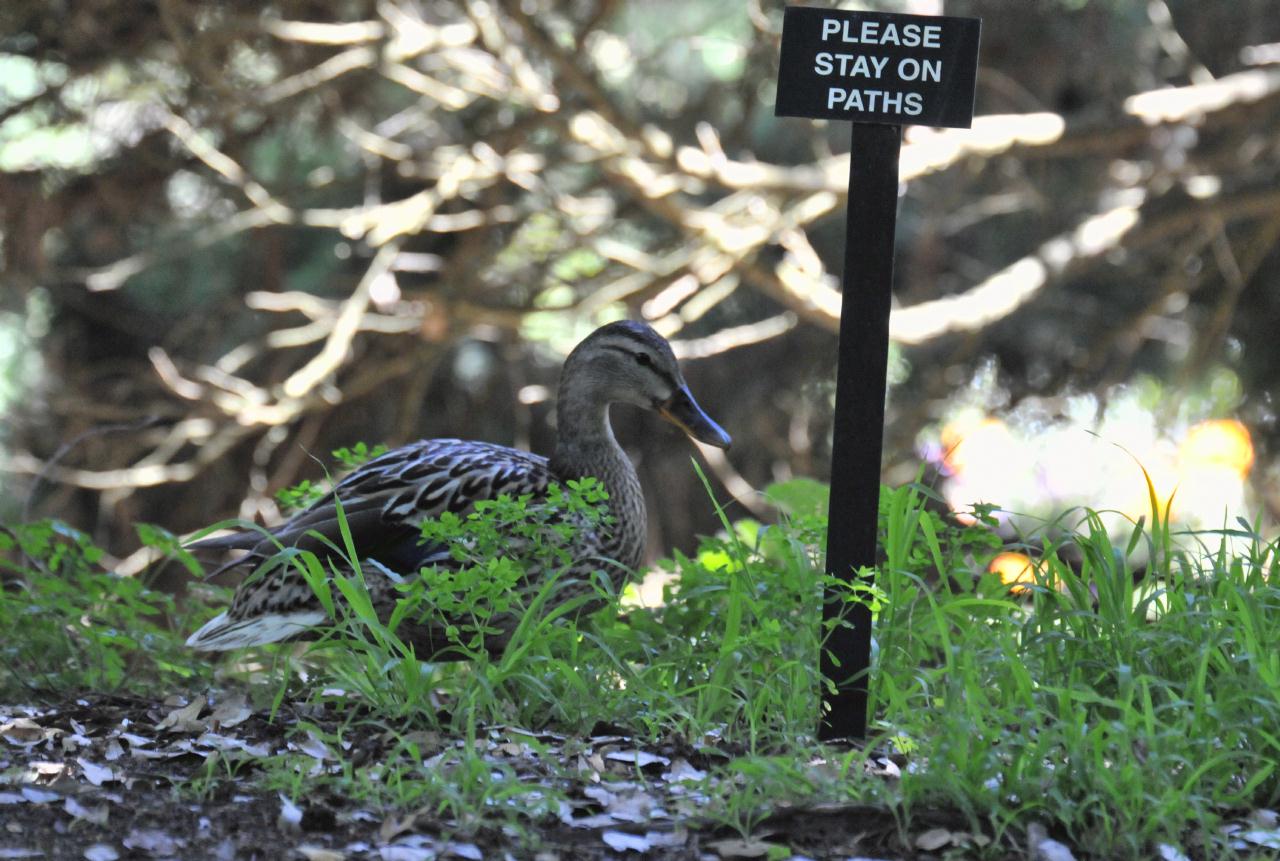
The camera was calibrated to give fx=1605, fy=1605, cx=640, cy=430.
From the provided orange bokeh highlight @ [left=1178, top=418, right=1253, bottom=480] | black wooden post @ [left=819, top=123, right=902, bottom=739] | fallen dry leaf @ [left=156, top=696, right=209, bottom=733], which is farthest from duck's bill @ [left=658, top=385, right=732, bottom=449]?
orange bokeh highlight @ [left=1178, top=418, right=1253, bottom=480]

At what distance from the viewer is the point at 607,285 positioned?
7.66m

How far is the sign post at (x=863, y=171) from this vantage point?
11.6 ft

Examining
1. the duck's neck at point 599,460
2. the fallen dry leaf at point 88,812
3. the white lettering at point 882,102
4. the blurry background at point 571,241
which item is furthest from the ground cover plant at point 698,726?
the blurry background at point 571,241

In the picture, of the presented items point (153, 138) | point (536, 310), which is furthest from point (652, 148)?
point (153, 138)

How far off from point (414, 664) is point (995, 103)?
285 inches

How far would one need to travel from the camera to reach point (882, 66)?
353cm

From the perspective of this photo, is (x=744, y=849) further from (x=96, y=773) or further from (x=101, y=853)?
(x=96, y=773)

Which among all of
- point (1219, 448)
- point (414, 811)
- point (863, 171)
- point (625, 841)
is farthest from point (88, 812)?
point (1219, 448)

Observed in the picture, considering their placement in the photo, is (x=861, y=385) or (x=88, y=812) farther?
(x=861, y=385)

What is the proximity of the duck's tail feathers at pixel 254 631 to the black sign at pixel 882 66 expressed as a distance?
1834mm

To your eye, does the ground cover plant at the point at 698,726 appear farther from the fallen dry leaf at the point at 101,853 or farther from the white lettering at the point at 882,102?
the white lettering at the point at 882,102

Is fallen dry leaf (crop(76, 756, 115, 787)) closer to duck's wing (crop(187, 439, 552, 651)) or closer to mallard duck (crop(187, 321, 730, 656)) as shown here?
mallard duck (crop(187, 321, 730, 656))

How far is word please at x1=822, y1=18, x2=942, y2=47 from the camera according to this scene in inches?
139

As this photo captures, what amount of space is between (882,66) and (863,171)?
0.23 metres
